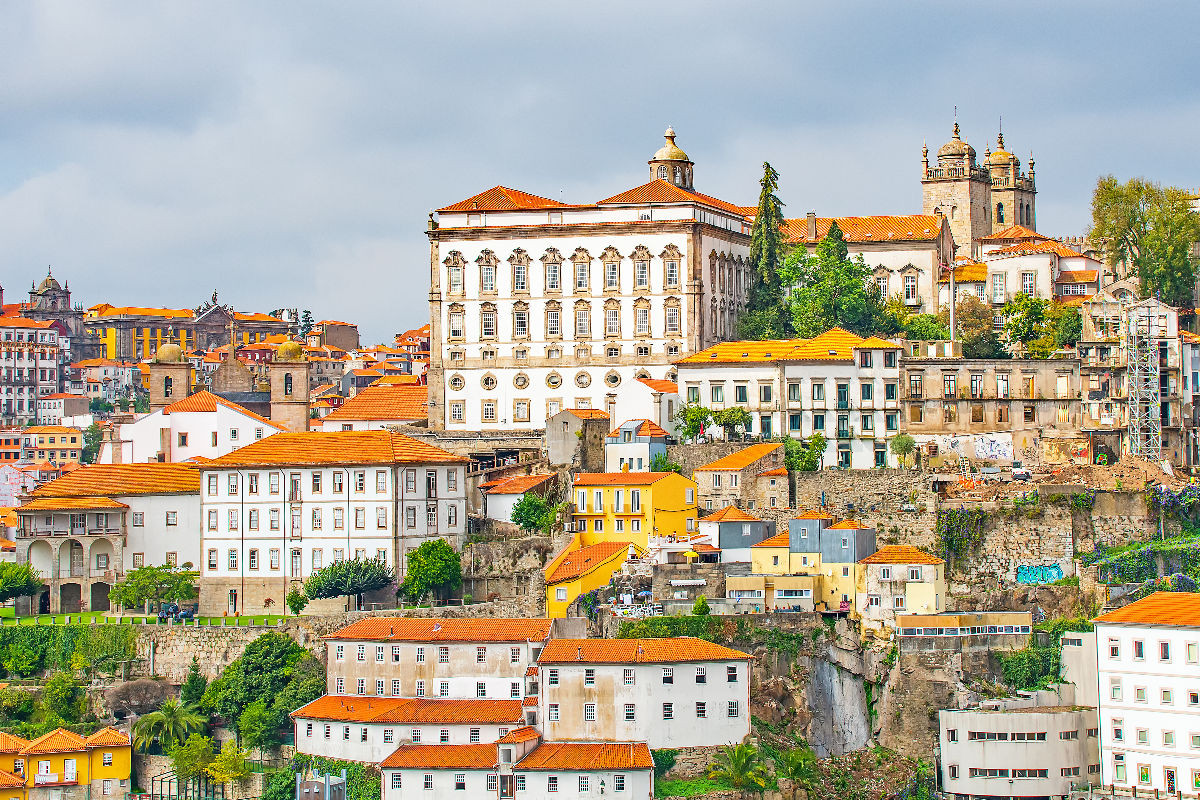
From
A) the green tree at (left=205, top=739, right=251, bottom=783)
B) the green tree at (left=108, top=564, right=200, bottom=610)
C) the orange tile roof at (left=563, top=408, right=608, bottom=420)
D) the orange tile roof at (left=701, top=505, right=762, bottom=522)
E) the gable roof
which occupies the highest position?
the gable roof

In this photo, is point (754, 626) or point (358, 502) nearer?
point (754, 626)

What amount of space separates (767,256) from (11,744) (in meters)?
49.6

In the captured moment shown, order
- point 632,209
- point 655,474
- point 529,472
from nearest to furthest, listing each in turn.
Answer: point 655,474 → point 529,472 → point 632,209

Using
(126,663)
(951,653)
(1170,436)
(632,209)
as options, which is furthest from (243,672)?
(1170,436)

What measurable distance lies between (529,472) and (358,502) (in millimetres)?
10650

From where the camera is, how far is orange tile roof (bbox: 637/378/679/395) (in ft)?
318

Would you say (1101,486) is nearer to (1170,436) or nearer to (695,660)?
(1170,436)

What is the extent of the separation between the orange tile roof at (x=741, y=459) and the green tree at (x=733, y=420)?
3024mm

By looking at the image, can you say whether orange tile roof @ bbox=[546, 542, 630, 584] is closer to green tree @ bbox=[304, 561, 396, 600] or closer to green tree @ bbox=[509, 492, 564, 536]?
green tree @ bbox=[509, 492, 564, 536]

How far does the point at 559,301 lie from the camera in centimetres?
10406

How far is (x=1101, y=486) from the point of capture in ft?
277

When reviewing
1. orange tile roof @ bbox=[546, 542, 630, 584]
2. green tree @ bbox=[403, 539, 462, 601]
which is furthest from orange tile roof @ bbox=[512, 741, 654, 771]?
green tree @ bbox=[403, 539, 462, 601]

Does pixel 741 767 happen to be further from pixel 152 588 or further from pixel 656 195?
pixel 656 195

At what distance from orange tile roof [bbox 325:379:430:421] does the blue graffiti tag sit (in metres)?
36.8
